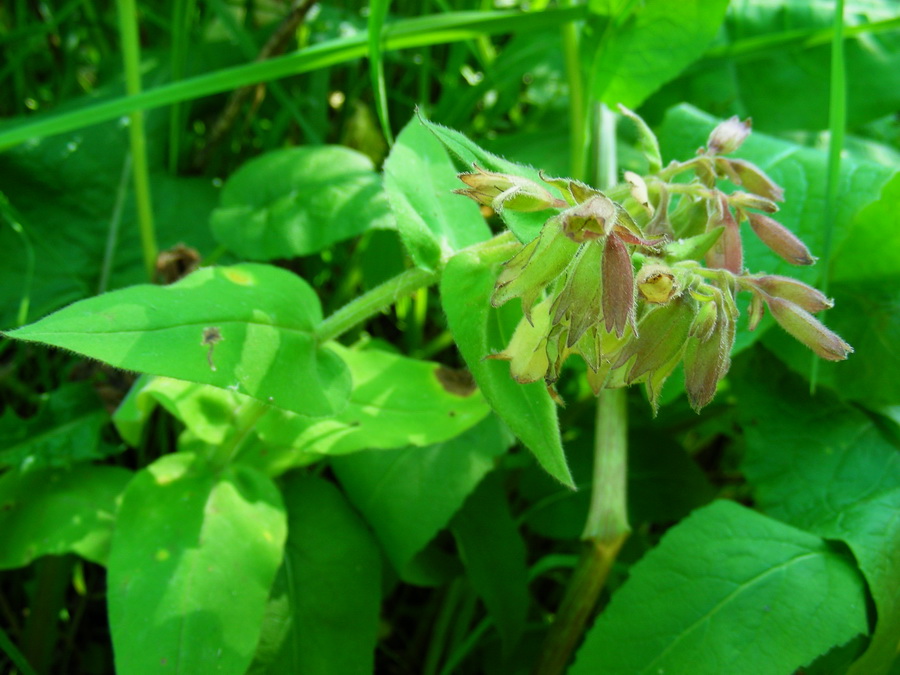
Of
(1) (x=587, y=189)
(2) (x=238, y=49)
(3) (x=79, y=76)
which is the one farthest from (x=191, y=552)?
(3) (x=79, y=76)

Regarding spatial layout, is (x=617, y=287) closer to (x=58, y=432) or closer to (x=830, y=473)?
(x=830, y=473)

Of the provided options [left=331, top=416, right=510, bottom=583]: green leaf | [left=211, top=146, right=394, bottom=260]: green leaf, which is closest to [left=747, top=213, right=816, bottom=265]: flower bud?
[left=331, top=416, right=510, bottom=583]: green leaf

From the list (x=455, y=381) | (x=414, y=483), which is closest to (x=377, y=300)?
(x=455, y=381)

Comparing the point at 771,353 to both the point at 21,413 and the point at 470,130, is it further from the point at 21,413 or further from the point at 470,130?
the point at 21,413

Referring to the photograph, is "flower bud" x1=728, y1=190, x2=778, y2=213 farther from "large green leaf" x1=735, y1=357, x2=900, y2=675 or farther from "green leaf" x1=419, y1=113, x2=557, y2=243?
"large green leaf" x1=735, y1=357, x2=900, y2=675

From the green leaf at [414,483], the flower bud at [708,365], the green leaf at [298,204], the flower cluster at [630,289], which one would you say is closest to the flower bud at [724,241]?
the flower cluster at [630,289]

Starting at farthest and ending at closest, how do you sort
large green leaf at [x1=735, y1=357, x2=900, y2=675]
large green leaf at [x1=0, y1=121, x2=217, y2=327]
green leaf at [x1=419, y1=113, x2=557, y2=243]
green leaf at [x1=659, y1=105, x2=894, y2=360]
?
large green leaf at [x1=0, y1=121, x2=217, y2=327] < green leaf at [x1=659, y1=105, x2=894, y2=360] < large green leaf at [x1=735, y1=357, x2=900, y2=675] < green leaf at [x1=419, y1=113, x2=557, y2=243]
